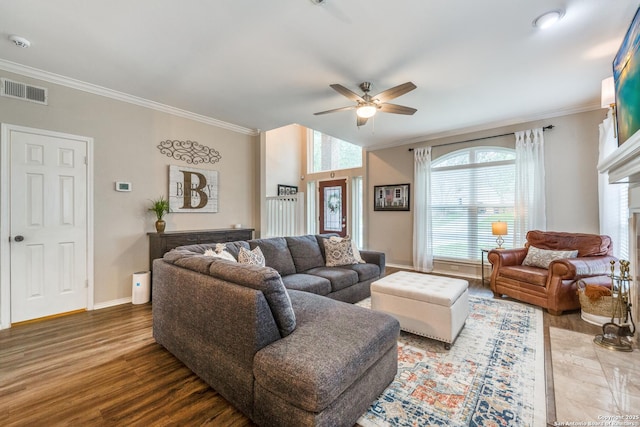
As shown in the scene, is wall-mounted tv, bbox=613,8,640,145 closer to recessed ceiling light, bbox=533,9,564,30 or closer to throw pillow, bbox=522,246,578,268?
recessed ceiling light, bbox=533,9,564,30

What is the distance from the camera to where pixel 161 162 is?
396 centimetres

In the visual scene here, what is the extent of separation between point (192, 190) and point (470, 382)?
4.17 meters

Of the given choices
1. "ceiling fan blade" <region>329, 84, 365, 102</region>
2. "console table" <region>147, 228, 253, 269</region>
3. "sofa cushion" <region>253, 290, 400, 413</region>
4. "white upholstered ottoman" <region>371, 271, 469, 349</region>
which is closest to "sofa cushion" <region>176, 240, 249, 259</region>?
"console table" <region>147, 228, 253, 269</region>

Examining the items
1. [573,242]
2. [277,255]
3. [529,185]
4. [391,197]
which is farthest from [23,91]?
[573,242]

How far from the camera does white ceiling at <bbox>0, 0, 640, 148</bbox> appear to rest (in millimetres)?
2059

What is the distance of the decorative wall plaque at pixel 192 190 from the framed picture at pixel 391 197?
11.1 feet

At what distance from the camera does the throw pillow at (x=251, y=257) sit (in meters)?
2.83

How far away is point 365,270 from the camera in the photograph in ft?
11.9

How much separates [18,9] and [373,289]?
3.73m

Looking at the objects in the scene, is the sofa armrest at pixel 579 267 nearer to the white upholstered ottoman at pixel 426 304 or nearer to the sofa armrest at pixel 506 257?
the sofa armrest at pixel 506 257

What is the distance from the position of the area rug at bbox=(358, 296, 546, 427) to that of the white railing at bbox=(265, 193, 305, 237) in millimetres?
3503

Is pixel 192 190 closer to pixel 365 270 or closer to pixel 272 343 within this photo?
pixel 365 270

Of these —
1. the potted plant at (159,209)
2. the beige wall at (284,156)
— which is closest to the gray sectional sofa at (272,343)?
the potted plant at (159,209)

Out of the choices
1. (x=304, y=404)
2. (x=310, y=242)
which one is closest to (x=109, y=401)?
(x=304, y=404)
